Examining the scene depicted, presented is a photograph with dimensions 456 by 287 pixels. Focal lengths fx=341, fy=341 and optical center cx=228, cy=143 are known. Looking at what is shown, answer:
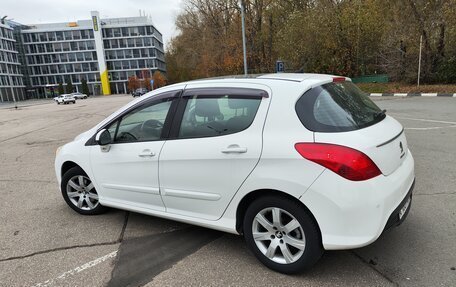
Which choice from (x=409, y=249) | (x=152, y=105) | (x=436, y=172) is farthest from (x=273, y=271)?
(x=436, y=172)

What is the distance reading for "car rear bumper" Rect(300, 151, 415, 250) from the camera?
2.49 meters

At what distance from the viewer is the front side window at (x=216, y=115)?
9.78 ft

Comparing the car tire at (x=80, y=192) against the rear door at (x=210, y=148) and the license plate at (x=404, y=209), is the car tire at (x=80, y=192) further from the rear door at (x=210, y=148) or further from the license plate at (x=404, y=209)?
the license plate at (x=404, y=209)

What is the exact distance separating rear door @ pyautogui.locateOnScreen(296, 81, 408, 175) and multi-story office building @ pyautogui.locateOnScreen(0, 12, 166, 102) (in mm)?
93340

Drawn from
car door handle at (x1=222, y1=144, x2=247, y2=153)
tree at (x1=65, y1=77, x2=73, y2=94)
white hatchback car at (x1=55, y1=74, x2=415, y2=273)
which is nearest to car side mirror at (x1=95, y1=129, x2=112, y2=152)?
white hatchback car at (x1=55, y1=74, x2=415, y2=273)

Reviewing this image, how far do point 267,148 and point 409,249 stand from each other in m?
1.71

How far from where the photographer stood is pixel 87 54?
310ft

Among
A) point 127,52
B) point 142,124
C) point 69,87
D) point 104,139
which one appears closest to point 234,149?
point 142,124

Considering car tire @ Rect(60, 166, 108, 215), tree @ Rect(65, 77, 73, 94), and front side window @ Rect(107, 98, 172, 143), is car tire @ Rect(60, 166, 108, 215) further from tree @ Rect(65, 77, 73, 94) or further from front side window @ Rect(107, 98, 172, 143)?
tree @ Rect(65, 77, 73, 94)

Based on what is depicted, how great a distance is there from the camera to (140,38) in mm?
95750

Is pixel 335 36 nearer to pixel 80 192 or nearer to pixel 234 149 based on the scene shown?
pixel 80 192

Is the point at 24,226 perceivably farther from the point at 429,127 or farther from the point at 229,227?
the point at 429,127

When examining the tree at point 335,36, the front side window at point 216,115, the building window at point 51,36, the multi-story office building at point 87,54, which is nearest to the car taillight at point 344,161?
the front side window at point 216,115

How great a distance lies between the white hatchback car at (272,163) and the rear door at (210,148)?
0.01m
